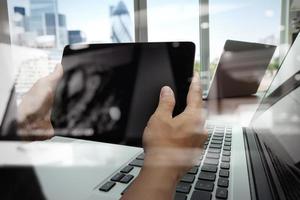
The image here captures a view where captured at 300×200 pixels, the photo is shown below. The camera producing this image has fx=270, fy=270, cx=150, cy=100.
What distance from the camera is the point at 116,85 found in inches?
13.5

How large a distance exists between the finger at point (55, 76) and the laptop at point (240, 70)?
323mm

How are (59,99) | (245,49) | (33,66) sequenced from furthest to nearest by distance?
(245,49) < (33,66) < (59,99)

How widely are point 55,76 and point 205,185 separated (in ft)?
0.77

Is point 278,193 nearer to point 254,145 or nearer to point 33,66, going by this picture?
point 254,145

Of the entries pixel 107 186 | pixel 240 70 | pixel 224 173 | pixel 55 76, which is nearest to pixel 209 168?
pixel 224 173

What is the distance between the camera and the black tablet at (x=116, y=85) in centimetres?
31

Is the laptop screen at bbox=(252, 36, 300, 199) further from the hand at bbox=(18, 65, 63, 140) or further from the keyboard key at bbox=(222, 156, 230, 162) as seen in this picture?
the hand at bbox=(18, 65, 63, 140)

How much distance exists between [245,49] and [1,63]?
493 mm

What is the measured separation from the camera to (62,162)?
0.37 metres

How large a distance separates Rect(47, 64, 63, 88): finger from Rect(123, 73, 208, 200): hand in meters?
0.18

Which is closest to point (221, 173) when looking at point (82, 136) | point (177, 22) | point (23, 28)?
point (82, 136)

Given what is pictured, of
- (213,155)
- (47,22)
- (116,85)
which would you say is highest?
(47,22)

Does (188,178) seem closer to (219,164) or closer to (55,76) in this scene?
(219,164)

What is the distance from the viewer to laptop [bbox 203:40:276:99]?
0.58 meters
